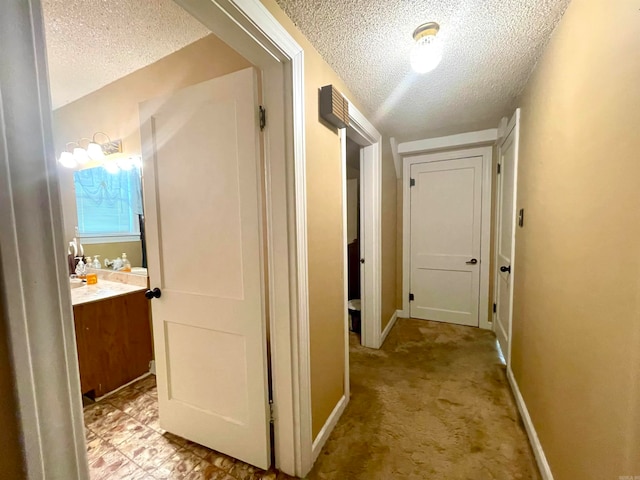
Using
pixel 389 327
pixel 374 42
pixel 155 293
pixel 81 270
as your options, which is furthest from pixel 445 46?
pixel 81 270

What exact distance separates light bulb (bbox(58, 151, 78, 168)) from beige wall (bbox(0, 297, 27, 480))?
264 centimetres

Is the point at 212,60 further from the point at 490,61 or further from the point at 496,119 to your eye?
the point at 496,119

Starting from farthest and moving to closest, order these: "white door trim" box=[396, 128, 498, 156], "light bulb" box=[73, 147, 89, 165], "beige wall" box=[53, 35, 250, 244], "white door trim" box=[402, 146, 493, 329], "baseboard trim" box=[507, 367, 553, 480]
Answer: "white door trim" box=[402, 146, 493, 329] < "white door trim" box=[396, 128, 498, 156] < "light bulb" box=[73, 147, 89, 165] < "beige wall" box=[53, 35, 250, 244] < "baseboard trim" box=[507, 367, 553, 480]

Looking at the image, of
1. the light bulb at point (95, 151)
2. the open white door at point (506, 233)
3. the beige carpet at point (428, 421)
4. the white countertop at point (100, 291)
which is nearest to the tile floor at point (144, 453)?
the beige carpet at point (428, 421)

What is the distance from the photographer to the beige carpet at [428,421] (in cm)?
137

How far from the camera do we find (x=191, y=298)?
1431 millimetres

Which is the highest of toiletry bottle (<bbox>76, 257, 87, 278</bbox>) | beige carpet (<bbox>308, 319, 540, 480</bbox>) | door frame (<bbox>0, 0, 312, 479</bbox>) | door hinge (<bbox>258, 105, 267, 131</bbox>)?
door hinge (<bbox>258, 105, 267, 131</bbox>)

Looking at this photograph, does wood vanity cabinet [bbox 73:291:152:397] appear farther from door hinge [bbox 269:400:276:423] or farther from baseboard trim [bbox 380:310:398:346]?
baseboard trim [bbox 380:310:398:346]

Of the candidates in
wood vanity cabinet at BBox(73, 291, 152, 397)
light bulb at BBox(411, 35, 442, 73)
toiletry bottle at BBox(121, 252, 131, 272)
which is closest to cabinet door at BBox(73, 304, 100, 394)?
wood vanity cabinet at BBox(73, 291, 152, 397)

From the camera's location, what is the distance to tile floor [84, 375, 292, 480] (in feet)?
4.43

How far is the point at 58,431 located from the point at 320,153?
4.44 ft

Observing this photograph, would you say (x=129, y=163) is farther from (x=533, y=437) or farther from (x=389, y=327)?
(x=533, y=437)

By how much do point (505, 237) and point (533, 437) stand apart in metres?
1.57

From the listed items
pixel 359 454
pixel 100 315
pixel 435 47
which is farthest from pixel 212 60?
pixel 359 454
